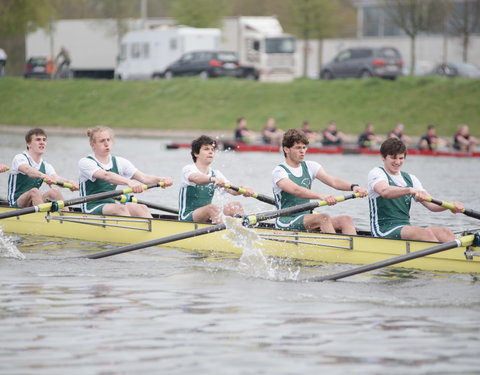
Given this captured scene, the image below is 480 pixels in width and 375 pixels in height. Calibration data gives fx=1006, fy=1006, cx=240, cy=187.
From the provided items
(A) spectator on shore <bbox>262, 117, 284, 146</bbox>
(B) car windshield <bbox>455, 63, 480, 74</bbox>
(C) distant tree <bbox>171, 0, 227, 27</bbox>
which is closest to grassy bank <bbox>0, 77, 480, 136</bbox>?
(A) spectator on shore <bbox>262, 117, 284, 146</bbox>

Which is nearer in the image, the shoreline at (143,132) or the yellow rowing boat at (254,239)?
the yellow rowing boat at (254,239)

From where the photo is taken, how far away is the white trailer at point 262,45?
47.1 m

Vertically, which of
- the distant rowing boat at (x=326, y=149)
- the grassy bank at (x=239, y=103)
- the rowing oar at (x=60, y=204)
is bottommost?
the rowing oar at (x=60, y=204)

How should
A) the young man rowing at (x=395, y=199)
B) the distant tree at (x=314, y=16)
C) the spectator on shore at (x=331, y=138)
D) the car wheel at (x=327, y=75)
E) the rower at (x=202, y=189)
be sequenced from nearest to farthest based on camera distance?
the young man rowing at (x=395, y=199) → the rower at (x=202, y=189) → the spectator on shore at (x=331, y=138) → the car wheel at (x=327, y=75) → the distant tree at (x=314, y=16)

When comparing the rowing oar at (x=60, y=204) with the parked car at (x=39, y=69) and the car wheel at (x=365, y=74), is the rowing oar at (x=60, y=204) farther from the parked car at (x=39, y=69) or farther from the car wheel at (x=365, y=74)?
the parked car at (x=39, y=69)

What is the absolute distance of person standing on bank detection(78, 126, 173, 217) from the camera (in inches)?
523

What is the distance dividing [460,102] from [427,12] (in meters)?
9.59

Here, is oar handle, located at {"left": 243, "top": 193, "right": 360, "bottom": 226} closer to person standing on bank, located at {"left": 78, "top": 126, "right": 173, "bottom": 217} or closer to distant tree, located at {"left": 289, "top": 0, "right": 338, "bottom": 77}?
person standing on bank, located at {"left": 78, "top": 126, "right": 173, "bottom": 217}

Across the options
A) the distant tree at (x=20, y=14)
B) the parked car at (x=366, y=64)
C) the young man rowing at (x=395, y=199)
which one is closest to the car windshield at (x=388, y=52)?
the parked car at (x=366, y=64)

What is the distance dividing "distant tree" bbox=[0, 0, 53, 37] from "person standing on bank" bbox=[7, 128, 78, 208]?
112 ft

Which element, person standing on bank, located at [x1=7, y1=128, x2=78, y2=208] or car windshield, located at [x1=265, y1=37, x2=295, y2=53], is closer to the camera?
person standing on bank, located at [x1=7, y1=128, x2=78, y2=208]

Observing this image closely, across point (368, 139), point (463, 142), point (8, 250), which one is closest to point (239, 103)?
point (368, 139)

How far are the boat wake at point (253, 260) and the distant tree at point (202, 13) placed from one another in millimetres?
40506

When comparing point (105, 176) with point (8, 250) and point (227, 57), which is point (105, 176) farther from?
point (227, 57)
